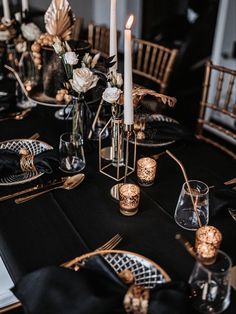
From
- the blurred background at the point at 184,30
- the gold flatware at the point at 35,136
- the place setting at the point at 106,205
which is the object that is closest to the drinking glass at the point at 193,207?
the place setting at the point at 106,205

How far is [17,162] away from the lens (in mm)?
1156

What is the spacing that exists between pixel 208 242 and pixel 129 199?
22 cm

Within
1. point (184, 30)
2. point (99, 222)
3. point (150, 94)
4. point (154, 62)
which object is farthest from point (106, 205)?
point (184, 30)

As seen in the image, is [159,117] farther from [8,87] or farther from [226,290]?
[226,290]

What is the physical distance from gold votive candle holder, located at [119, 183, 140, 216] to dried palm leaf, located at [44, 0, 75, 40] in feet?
2.34

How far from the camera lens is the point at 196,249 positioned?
89 cm

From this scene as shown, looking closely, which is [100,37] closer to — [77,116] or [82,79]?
[77,116]

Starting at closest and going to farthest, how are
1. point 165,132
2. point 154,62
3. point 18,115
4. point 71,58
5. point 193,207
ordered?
1. point 193,207
2. point 71,58
3. point 165,132
4. point 18,115
5. point 154,62

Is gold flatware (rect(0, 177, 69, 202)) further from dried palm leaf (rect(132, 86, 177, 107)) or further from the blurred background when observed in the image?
the blurred background

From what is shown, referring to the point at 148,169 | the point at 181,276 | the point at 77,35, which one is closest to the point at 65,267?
the point at 181,276

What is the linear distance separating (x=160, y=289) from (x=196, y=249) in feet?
0.55

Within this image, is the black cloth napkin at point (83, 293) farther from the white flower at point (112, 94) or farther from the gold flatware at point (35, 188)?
the white flower at point (112, 94)

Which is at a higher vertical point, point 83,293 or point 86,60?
point 86,60

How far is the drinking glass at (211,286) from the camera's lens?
735mm
